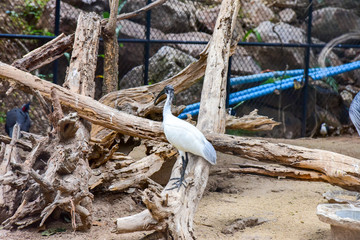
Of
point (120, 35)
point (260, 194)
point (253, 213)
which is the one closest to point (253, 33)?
point (120, 35)

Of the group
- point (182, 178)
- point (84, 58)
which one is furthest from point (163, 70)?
point (182, 178)

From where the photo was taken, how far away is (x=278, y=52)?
780cm

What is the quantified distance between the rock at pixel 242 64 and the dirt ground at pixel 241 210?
2843 mm

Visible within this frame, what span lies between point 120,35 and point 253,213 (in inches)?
185

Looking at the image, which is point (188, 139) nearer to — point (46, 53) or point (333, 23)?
point (46, 53)

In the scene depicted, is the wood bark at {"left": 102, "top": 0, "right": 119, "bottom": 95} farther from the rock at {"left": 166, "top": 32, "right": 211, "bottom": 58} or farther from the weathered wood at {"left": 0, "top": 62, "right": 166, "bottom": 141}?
the rock at {"left": 166, "top": 32, "right": 211, "bottom": 58}

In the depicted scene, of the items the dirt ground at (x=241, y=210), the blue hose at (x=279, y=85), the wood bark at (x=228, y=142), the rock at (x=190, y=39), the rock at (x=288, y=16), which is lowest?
the dirt ground at (x=241, y=210)

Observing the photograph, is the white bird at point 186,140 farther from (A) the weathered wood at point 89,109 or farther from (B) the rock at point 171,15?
(B) the rock at point 171,15

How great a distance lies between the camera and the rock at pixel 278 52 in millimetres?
7809

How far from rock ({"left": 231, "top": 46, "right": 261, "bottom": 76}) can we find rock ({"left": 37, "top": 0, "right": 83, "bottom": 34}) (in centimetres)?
283

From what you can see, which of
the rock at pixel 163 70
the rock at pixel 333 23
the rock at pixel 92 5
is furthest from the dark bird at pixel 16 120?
the rock at pixel 333 23

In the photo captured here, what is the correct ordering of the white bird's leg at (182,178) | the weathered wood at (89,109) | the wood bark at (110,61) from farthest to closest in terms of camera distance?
1. the wood bark at (110,61)
2. the weathered wood at (89,109)
3. the white bird's leg at (182,178)

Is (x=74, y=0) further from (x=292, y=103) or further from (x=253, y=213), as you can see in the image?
(x=253, y=213)

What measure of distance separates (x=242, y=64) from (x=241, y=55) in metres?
0.18
